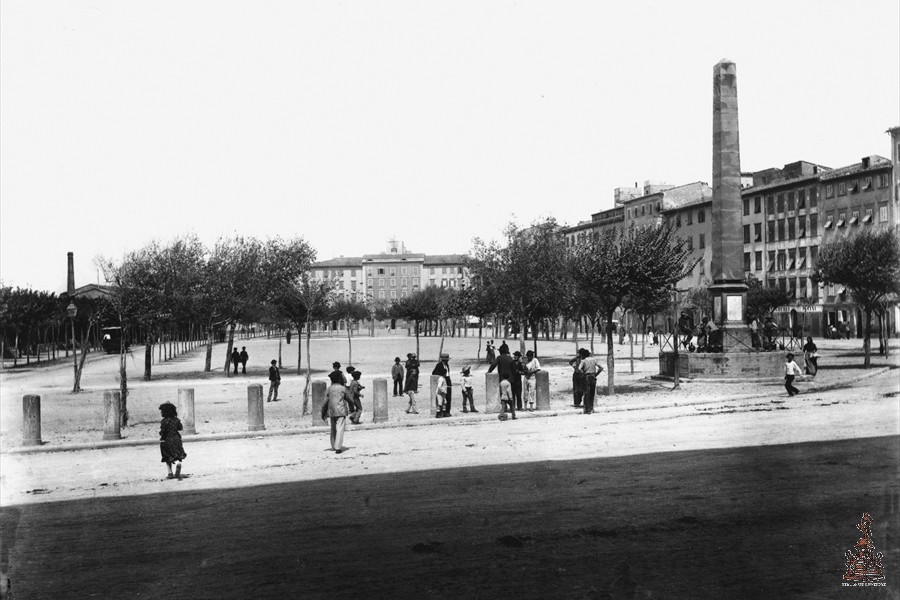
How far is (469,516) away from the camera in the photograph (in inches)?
301

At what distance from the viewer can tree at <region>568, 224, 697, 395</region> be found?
21594 millimetres

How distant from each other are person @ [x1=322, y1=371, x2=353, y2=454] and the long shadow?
98.2 inches

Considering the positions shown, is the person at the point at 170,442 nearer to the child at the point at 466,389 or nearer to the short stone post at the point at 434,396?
the short stone post at the point at 434,396

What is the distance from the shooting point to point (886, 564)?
5945 millimetres

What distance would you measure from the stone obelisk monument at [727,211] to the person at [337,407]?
1475cm

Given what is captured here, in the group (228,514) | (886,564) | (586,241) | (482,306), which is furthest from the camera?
(482,306)

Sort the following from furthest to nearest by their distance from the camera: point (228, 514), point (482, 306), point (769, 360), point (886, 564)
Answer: point (482, 306) → point (769, 360) → point (228, 514) → point (886, 564)

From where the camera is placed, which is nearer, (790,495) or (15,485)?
(790,495)

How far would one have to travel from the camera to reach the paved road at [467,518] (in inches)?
226

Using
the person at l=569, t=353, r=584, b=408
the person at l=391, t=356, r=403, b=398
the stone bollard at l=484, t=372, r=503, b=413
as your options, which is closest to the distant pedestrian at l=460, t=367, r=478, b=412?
the stone bollard at l=484, t=372, r=503, b=413

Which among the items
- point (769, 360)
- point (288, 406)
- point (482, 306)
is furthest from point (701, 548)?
point (482, 306)

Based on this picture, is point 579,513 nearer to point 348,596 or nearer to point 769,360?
point 348,596

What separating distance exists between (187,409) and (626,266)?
12.1 metres

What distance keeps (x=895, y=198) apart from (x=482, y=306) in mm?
36082
